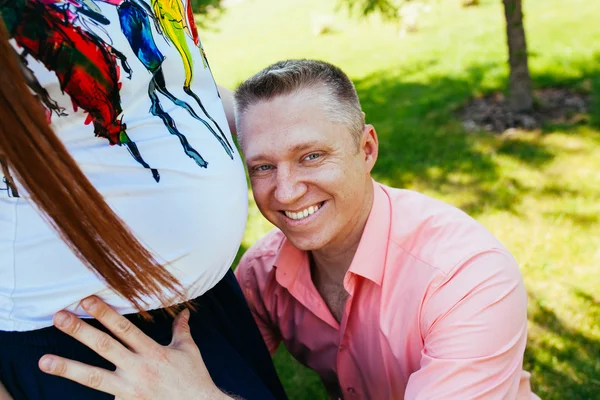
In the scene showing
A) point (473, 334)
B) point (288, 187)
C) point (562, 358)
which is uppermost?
point (288, 187)

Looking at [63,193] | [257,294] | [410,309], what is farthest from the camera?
[257,294]

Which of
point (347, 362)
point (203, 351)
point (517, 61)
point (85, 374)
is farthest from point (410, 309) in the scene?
point (517, 61)

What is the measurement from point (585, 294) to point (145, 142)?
278 cm

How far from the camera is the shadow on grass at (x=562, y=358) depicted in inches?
109

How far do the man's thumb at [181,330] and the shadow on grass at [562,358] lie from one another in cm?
191

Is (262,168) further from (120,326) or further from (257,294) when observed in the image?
(120,326)

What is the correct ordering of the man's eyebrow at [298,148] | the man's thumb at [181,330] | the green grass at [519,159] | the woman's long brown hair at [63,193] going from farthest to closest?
the green grass at [519,159], the man's eyebrow at [298,148], the man's thumb at [181,330], the woman's long brown hair at [63,193]

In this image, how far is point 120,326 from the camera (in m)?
1.38

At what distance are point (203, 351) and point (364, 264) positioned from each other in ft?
2.00

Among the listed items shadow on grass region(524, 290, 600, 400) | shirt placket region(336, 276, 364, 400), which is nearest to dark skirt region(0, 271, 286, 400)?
Result: shirt placket region(336, 276, 364, 400)

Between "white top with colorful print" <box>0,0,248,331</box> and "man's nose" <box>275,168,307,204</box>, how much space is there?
0.53 metres

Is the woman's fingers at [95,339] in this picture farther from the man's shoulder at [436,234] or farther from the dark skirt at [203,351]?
the man's shoulder at [436,234]

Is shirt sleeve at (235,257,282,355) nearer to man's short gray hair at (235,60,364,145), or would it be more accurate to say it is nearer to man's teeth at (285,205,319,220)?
man's teeth at (285,205,319,220)

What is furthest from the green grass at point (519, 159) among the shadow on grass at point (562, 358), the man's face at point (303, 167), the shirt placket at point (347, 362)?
the man's face at point (303, 167)
